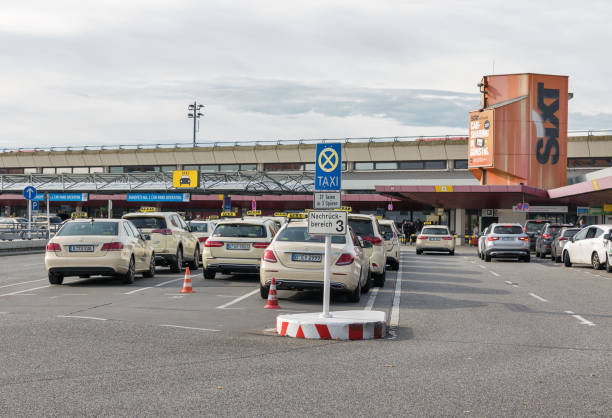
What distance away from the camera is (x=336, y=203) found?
34.4 feet

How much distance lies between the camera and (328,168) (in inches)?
463

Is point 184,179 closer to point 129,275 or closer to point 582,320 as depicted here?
point 129,275

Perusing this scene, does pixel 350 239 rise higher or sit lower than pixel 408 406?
higher

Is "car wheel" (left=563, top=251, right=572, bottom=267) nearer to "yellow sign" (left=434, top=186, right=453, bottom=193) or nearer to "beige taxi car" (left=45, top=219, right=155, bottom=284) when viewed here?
"beige taxi car" (left=45, top=219, right=155, bottom=284)

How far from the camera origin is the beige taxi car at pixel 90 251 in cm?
1579

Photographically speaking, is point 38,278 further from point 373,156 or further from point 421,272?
point 373,156

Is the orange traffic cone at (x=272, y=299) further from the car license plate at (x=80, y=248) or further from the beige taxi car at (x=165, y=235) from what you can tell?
the beige taxi car at (x=165, y=235)

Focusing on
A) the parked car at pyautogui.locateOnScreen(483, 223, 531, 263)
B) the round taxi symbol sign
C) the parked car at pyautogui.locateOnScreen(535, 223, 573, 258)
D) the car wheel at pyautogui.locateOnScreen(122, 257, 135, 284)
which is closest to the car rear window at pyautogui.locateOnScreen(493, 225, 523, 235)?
the parked car at pyautogui.locateOnScreen(483, 223, 531, 263)

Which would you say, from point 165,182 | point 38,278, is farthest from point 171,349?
point 165,182

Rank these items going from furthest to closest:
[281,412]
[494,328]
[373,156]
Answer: [373,156] → [494,328] → [281,412]

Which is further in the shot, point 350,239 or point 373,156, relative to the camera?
point 373,156

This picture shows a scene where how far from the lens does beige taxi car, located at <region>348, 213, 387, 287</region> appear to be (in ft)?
55.9

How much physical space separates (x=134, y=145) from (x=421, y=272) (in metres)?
52.9

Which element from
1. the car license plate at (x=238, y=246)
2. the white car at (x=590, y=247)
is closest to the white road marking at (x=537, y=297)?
the car license plate at (x=238, y=246)
